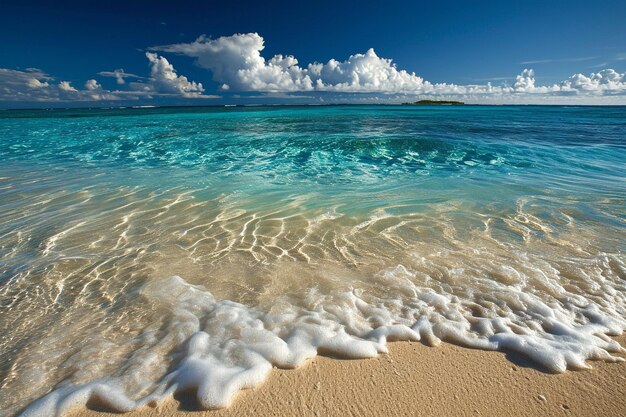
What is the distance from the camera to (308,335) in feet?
9.62

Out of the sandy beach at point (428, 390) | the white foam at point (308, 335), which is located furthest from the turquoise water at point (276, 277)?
the sandy beach at point (428, 390)

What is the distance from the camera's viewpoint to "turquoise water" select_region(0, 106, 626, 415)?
267cm

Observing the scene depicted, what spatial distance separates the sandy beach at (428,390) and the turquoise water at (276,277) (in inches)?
5.1

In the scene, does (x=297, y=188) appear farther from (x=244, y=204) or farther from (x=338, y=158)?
(x=338, y=158)

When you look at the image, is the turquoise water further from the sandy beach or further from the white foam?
the sandy beach

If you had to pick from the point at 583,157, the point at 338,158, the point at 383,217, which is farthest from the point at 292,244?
the point at 583,157

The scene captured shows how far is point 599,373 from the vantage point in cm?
249

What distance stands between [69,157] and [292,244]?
1335 cm

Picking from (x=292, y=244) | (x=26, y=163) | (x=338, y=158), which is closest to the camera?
(x=292, y=244)

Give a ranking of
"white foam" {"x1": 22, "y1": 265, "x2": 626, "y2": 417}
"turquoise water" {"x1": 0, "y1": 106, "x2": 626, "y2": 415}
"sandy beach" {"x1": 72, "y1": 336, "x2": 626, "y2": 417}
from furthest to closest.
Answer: "turquoise water" {"x1": 0, "y1": 106, "x2": 626, "y2": 415}, "white foam" {"x1": 22, "y1": 265, "x2": 626, "y2": 417}, "sandy beach" {"x1": 72, "y1": 336, "x2": 626, "y2": 417}

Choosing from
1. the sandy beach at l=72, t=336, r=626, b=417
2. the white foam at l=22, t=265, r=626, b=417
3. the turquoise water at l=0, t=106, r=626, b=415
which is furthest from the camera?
the turquoise water at l=0, t=106, r=626, b=415

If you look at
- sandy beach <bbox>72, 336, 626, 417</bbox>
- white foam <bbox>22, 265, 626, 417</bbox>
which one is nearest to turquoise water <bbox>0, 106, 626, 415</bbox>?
white foam <bbox>22, 265, 626, 417</bbox>

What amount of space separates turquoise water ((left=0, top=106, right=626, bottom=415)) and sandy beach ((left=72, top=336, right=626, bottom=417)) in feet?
0.42

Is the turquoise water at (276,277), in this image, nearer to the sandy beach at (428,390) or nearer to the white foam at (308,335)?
the white foam at (308,335)
